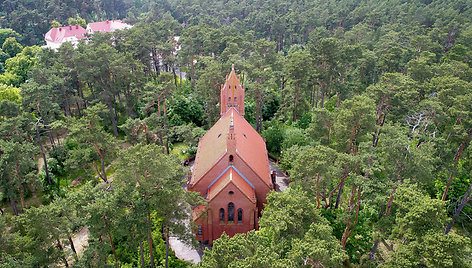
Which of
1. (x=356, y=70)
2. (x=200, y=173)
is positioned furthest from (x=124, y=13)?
(x=200, y=173)

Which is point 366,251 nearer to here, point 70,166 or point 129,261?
point 129,261

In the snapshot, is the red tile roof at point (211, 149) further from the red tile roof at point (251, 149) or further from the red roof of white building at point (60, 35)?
the red roof of white building at point (60, 35)

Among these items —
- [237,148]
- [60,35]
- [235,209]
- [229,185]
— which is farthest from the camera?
[60,35]

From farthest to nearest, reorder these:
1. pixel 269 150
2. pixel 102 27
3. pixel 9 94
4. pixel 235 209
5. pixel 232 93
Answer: pixel 102 27 → pixel 9 94 → pixel 269 150 → pixel 232 93 → pixel 235 209

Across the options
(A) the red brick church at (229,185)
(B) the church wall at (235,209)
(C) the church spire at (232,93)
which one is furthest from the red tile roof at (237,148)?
(B) the church wall at (235,209)

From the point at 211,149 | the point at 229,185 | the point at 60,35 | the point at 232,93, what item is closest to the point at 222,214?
the point at 229,185

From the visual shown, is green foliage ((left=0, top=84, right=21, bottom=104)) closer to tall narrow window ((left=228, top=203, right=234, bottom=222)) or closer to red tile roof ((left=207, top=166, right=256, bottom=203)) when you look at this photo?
red tile roof ((left=207, top=166, right=256, bottom=203))

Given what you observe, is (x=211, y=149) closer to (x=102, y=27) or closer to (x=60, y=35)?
(x=60, y=35)
